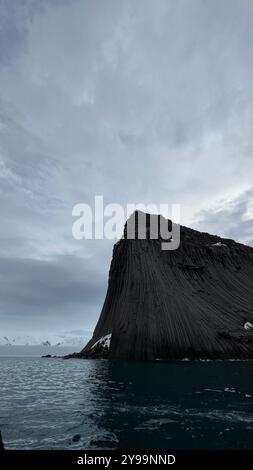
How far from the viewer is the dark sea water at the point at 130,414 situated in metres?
17.5

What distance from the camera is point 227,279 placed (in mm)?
92500

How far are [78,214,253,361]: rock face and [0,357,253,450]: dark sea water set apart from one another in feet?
91.5

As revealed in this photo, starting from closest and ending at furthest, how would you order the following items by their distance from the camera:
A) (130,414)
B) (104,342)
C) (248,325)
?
(130,414) → (104,342) → (248,325)

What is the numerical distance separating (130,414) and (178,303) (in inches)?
2053

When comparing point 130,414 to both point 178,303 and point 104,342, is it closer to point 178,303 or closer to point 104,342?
point 178,303

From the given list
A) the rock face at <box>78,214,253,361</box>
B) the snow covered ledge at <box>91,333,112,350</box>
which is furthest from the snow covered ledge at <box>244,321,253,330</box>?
the snow covered ledge at <box>91,333,112,350</box>

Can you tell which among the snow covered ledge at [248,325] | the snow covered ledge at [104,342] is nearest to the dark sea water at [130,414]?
the snow covered ledge at [104,342]

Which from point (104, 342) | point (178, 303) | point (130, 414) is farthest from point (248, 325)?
point (130, 414)

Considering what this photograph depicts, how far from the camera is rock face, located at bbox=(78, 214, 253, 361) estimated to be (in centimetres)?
6744

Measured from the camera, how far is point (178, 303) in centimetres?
7412

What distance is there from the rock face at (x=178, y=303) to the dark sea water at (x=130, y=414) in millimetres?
27894

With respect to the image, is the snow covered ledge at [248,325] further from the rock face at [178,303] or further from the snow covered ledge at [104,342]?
the snow covered ledge at [104,342]
